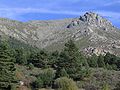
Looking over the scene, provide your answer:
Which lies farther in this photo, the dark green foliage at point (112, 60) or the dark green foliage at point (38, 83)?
the dark green foliage at point (112, 60)

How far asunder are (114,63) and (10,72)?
2135 inches

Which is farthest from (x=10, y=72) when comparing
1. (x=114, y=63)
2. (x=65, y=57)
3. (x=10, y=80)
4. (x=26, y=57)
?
(x=114, y=63)

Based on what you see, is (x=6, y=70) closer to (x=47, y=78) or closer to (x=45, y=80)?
(x=45, y=80)

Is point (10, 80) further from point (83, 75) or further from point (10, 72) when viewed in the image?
point (83, 75)

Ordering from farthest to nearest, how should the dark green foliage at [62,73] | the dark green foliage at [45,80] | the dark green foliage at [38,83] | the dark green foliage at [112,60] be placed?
the dark green foliage at [112,60] < the dark green foliage at [62,73] < the dark green foliage at [45,80] < the dark green foliage at [38,83]

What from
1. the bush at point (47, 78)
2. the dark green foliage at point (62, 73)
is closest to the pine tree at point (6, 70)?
the bush at point (47, 78)

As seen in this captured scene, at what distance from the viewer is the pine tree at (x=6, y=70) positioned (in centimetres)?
6125

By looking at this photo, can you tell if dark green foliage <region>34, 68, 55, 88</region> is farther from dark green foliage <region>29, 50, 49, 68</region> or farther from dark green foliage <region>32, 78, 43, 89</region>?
dark green foliage <region>29, 50, 49, 68</region>

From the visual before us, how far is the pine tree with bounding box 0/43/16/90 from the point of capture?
61250 mm

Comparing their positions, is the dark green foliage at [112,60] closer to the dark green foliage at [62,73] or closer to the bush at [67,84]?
the dark green foliage at [62,73]

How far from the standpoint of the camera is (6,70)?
62.5 meters

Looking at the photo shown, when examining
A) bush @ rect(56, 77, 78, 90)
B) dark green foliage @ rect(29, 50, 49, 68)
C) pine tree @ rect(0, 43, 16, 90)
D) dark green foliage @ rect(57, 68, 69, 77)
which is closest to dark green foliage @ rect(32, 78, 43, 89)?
dark green foliage @ rect(57, 68, 69, 77)

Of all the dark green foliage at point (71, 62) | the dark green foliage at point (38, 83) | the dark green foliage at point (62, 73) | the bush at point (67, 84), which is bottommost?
the dark green foliage at point (38, 83)

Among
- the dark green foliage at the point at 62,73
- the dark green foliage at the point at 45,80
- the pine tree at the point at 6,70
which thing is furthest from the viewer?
the dark green foliage at the point at 62,73
